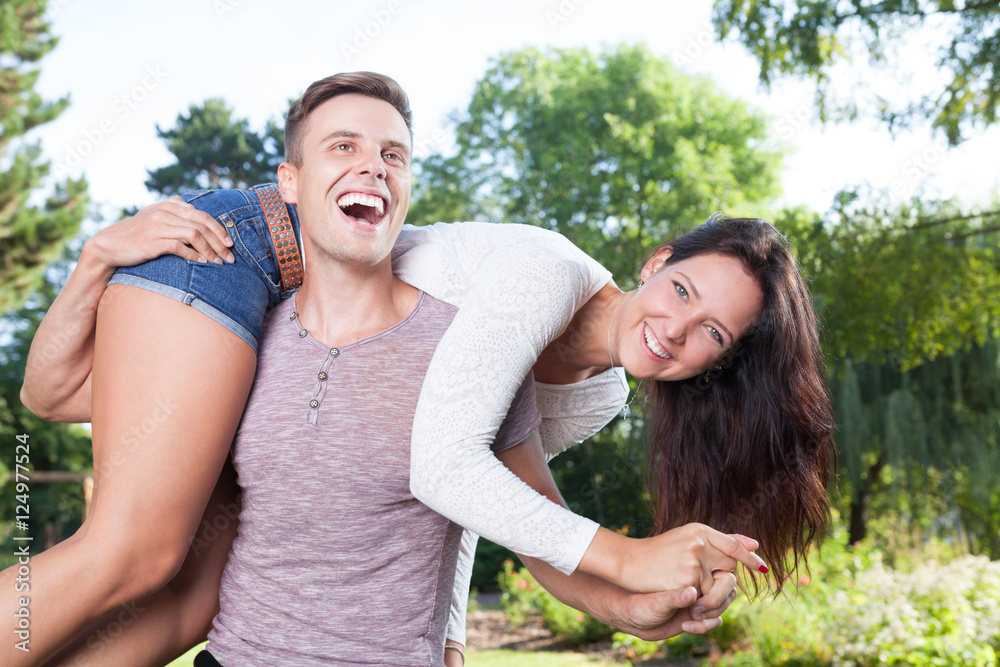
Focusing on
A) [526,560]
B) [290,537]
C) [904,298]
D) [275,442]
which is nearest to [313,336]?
[275,442]

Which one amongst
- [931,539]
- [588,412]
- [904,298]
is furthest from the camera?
[931,539]

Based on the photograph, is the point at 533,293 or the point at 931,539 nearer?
the point at 533,293

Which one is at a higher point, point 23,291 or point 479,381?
point 23,291

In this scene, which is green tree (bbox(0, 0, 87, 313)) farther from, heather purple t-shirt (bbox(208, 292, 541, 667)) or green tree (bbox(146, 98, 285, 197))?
heather purple t-shirt (bbox(208, 292, 541, 667))

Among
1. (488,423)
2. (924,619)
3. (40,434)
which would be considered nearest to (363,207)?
(488,423)

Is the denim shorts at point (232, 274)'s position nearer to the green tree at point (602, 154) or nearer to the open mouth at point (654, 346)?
the open mouth at point (654, 346)

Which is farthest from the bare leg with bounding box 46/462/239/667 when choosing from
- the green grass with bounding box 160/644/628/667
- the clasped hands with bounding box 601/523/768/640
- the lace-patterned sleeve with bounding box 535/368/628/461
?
the green grass with bounding box 160/644/628/667

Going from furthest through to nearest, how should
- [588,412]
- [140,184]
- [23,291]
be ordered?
[140,184]
[23,291]
[588,412]

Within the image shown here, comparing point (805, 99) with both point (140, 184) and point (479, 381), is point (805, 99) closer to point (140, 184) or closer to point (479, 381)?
point (479, 381)

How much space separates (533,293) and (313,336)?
0.61 meters

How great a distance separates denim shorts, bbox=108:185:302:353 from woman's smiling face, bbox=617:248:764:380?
0.94 meters

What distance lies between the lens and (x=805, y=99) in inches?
253

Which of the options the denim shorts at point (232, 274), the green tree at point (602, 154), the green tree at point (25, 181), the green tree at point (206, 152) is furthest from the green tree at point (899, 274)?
the green tree at point (25, 181)

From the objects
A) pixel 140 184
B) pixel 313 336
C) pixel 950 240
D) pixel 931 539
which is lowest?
pixel 931 539
